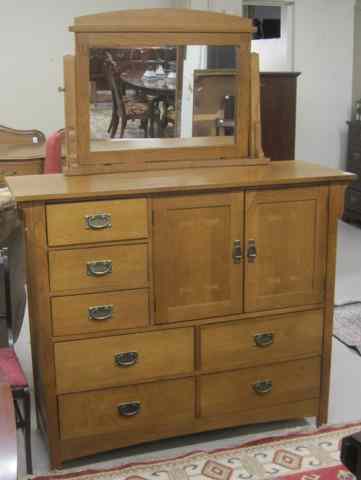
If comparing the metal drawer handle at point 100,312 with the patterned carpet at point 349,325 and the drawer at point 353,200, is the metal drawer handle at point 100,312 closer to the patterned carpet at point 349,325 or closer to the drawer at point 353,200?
the patterned carpet at point 349,325

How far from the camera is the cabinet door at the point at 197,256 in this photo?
2.28m

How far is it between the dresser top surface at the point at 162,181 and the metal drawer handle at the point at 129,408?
0.77 metres

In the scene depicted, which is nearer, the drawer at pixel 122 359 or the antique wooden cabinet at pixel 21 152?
the drawer at pixel 122 359

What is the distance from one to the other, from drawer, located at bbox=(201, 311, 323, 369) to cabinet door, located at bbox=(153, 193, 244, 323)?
3.6 inches

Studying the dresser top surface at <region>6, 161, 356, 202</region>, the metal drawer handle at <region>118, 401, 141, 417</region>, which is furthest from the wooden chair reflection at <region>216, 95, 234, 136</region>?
the metal drawer handle at <region>118, 401, 141, 417</region>

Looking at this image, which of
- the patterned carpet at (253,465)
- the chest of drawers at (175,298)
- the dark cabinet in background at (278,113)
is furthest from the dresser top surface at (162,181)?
the dark cabinet in background at (278,113)

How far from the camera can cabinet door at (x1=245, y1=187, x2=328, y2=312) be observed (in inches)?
93.5

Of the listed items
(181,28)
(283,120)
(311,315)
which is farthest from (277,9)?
(311,315)

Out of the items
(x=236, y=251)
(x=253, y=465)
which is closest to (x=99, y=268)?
(x=236, y=251)

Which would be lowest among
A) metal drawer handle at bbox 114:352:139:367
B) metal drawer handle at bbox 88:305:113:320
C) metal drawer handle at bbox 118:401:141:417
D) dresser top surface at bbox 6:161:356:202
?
metal drawer handle at bbox 118:401:141:417

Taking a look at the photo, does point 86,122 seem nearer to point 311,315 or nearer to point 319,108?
point 311,315

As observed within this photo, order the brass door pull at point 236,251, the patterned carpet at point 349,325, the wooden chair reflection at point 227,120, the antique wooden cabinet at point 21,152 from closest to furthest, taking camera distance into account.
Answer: the brass door pull at point 236,251
the wooden chair reflection at point 227,120
the patterned carpet at point 349,325
the antique wooden cabinet at point 21,152

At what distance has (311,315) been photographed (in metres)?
2.53

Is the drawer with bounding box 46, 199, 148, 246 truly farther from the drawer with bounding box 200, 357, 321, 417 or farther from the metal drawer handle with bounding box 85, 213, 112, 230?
the drawer with bounding box 200, 357, 321, 417
